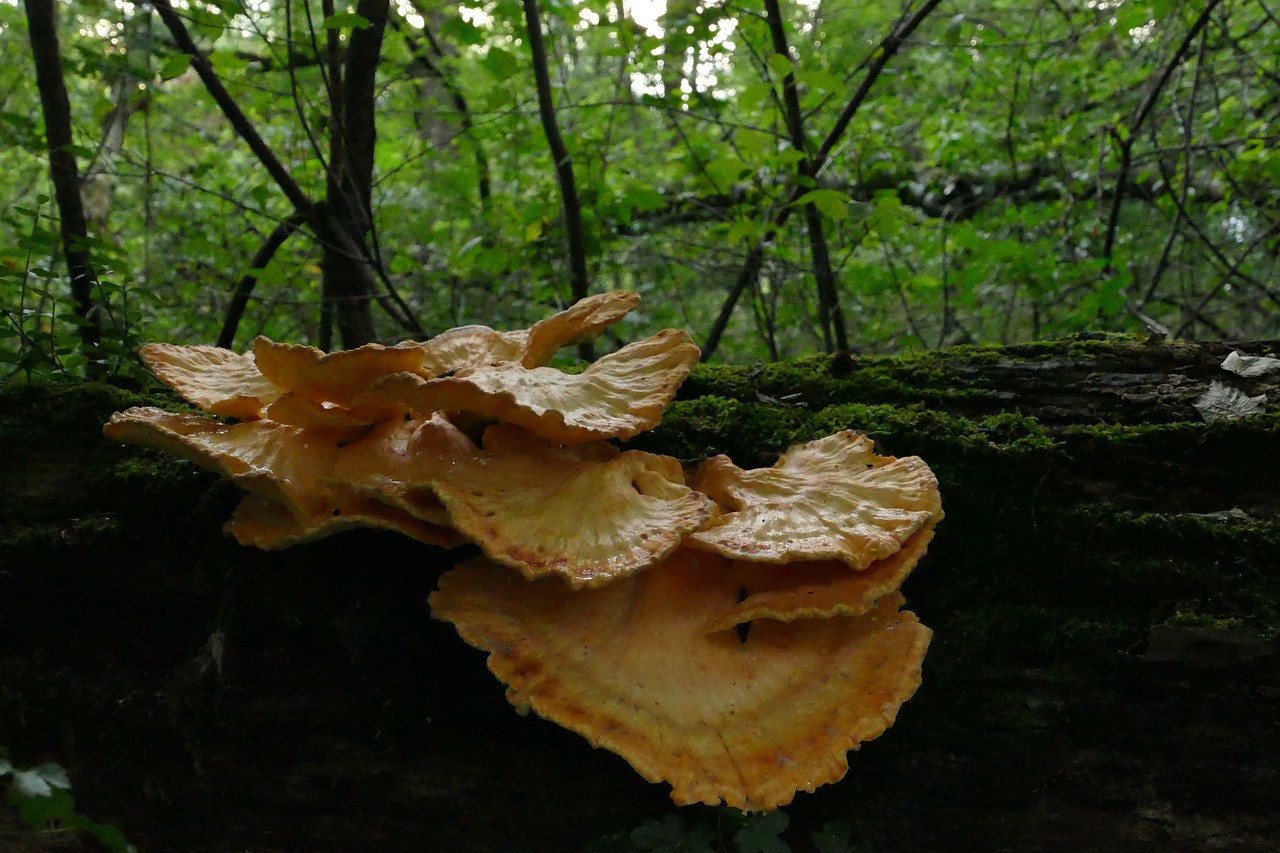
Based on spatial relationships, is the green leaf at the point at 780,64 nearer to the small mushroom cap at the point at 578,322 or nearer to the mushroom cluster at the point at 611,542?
the small mushroom cap at the point at 578,322

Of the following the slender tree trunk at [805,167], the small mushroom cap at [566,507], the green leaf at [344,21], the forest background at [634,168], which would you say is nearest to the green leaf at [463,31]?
the forest background at [634,168]

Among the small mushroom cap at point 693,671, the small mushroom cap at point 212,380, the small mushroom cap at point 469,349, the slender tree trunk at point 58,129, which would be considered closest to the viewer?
the small mushroom cap at point 693,671

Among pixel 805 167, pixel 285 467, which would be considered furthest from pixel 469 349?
pixel 805 167

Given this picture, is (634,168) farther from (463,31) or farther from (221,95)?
(221,95)

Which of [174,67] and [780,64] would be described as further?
[780,64]

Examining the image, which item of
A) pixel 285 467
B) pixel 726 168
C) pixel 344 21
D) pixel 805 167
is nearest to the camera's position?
pixel 285 467

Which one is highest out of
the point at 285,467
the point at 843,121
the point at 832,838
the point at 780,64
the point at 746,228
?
the point at 780,64
